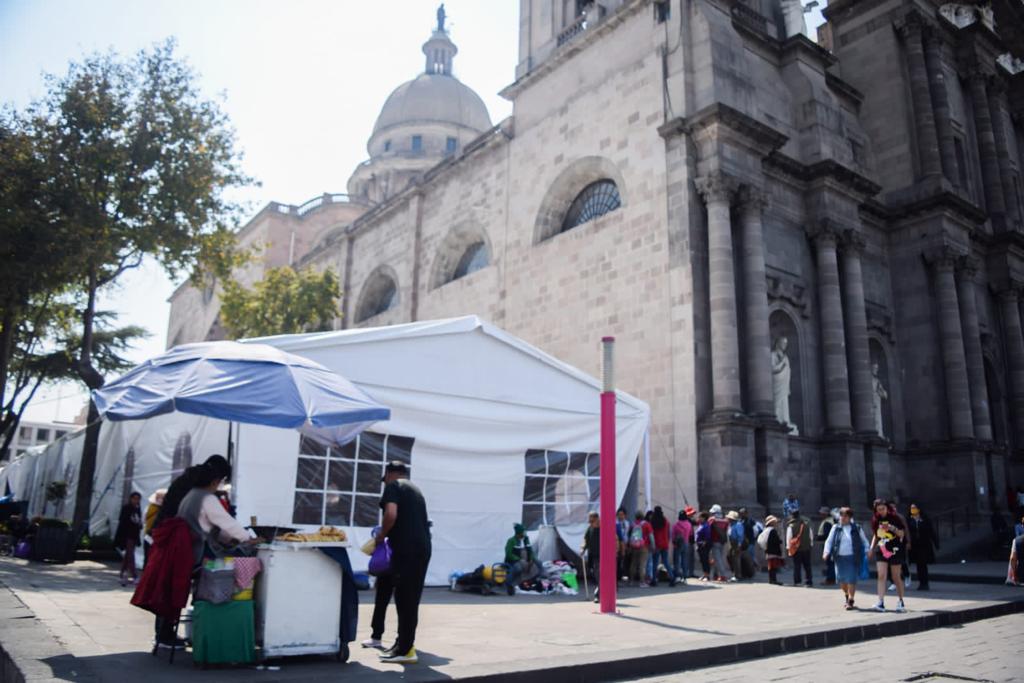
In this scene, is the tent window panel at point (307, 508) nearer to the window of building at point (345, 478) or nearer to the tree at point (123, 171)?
the window of building at point (345, 478)

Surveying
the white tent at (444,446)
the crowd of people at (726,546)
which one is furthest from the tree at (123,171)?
the crowd of people at (726,546)

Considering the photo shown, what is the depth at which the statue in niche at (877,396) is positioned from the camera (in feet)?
73.0

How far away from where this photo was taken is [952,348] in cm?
2336

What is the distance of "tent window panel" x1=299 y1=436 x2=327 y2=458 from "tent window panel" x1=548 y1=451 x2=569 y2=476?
4030 millimetres

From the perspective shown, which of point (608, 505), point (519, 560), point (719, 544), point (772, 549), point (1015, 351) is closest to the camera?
point (608, 505)

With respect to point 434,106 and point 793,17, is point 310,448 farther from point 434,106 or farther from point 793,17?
point 434,106

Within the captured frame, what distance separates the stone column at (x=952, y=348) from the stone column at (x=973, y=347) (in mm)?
299

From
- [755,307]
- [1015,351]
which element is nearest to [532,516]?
[755,307]

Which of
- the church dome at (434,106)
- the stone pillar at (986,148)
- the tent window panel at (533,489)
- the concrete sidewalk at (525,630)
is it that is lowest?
the concrete sidewalk at (525,630)

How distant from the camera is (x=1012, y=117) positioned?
31.7 m

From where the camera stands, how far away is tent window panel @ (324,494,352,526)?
37.2 feet

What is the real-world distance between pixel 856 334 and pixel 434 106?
4272 centimetres

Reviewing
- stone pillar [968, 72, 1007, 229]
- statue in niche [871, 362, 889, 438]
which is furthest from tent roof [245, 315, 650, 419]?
stone pillar [968, 72, 1007, 229]

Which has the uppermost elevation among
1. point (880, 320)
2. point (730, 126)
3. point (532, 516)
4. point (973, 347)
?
point (730, 126)
